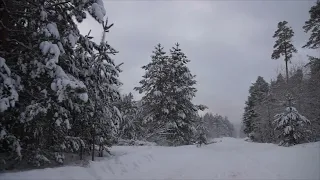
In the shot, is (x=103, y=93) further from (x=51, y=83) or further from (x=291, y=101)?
(x=291, y=101)

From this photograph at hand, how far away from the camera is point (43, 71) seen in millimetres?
7238

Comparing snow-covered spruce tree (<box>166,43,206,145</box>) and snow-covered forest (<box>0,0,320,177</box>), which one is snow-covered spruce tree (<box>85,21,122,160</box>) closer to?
snow-covered forest (<box>0,0,320,177</box>)

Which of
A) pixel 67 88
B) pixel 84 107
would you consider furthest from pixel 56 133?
pixel 67 88

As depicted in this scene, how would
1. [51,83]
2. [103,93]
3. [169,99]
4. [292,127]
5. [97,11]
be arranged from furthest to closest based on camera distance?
[169,99] → [292,127] → [103,93] → [97,11] → [51,83]

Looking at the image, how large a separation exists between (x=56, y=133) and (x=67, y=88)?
8.64 ft

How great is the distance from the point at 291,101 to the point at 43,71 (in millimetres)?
20276

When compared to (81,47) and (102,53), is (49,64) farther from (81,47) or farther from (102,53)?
(102,53)

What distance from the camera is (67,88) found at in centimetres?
694

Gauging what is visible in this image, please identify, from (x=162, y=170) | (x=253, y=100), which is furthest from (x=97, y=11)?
(x=253, y=100)

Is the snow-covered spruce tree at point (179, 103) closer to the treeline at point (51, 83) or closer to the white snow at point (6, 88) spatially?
the treeline at point (51, 83)

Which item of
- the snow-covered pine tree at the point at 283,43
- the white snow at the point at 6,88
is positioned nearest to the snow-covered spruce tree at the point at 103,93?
the white snow at the point at 6,88

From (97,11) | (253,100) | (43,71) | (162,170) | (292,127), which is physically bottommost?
(162,170)

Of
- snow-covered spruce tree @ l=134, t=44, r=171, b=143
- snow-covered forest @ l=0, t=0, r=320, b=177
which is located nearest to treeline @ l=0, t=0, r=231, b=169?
snow-covered forest @ l=0, t=0, r=320, b=177

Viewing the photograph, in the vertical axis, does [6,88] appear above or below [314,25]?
below
